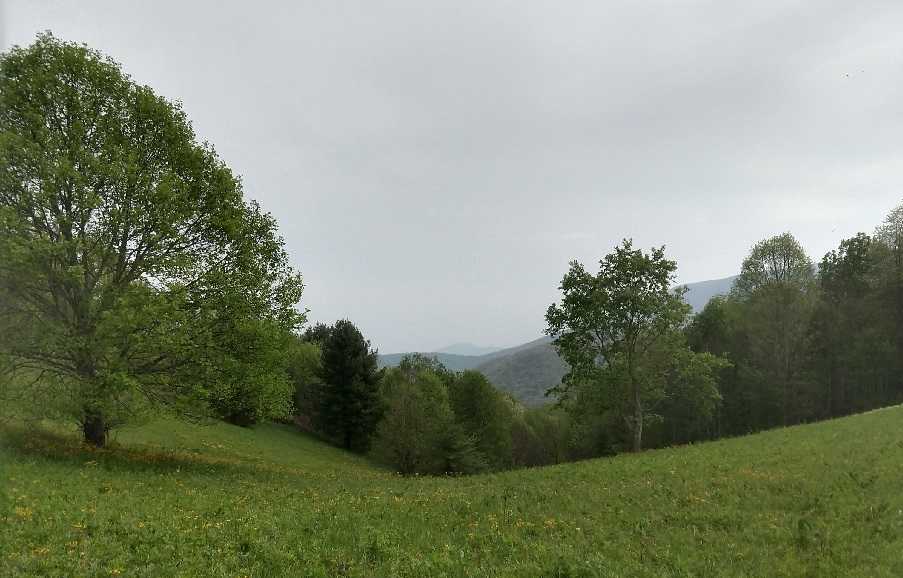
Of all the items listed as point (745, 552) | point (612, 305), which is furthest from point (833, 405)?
point (745, 552)

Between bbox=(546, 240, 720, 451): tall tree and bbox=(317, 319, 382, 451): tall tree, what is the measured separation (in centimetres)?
4056

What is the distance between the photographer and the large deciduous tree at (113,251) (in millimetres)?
17797

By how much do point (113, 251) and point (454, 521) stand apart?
59.6 feet

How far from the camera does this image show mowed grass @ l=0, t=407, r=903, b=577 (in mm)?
10023

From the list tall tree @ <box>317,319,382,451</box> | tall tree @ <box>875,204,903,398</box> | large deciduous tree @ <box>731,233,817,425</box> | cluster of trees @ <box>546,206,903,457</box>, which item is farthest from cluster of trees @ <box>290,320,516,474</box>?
tall tree @ <box>875,204,903,398</box>

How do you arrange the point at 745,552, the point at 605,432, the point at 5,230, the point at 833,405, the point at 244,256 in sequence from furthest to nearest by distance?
the point at 605,432
the point at 833,405
the point at 244,256
the point at 5,230
the point at 745,552

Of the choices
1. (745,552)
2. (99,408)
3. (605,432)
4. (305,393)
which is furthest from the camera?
(305,393)

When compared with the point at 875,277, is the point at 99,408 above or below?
below

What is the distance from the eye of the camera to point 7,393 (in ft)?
58.8

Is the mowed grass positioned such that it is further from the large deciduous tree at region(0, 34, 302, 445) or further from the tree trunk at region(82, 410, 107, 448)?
the large deciduous tree at region(0, 34, 302, 445)

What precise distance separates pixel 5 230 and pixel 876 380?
7886cm

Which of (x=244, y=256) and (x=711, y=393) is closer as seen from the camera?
(x=244, y=256)

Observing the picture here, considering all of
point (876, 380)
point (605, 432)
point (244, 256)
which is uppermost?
point (244, 256)

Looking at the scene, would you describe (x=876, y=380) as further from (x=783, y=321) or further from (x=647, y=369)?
(x=647, y=369)
